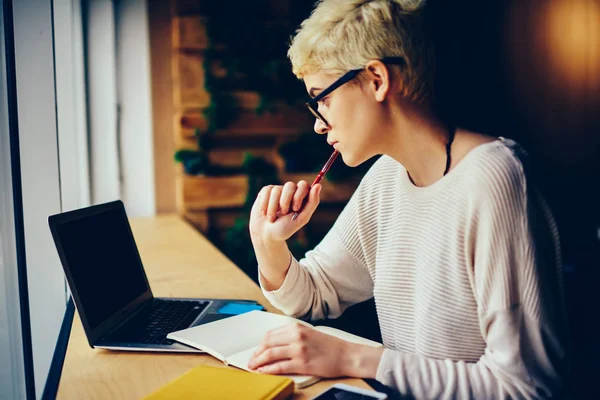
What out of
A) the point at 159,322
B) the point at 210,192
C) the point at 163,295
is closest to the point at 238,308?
the point at 159,322

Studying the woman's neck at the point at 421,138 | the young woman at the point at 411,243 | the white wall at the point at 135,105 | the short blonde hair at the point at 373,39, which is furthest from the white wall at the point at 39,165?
the white wall at the point at 135,105

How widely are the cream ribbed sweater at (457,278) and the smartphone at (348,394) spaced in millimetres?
83

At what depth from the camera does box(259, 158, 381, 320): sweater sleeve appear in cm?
121

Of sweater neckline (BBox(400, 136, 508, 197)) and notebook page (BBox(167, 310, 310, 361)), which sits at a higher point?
sweater neckline (BBox(400, 136, 508, 197))

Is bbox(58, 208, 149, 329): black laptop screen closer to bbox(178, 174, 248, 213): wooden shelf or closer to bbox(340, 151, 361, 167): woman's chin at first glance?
bbox(340, 151, 361, 167): woman's chin

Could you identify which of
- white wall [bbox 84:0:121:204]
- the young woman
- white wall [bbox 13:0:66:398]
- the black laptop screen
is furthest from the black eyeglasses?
white wall [bbox 84:0:121:204]

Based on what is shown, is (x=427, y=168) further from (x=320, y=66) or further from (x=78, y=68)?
(x=78, y=68)

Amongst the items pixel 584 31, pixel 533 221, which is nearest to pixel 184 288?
pixel 533 221

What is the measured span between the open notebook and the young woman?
5 cm

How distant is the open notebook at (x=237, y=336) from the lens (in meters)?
0.95

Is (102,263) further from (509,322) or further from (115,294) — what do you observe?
(509,322)

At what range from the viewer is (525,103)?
3.60m

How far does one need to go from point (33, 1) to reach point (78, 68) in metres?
1.12

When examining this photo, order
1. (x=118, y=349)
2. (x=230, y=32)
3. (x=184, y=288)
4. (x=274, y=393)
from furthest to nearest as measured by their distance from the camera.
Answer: (x=230, y=32), (x=184, y=288), (x=118, y=349), (x=274, y=393)
